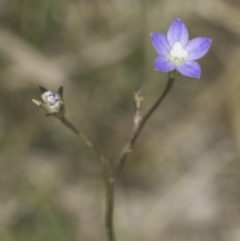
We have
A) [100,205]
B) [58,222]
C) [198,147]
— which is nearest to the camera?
[58,222]

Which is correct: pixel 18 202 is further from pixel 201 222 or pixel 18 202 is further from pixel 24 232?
pixel 201 222

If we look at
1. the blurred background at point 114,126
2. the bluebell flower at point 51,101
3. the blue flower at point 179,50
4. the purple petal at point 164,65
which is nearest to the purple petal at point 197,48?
the blue flower at point 179,50

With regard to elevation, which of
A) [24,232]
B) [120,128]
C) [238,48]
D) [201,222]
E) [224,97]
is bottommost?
[24,232]

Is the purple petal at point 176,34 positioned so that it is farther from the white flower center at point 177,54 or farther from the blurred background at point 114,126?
the blurred background at point 114,126

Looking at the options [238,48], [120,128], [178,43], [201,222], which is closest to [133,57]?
[120,128]

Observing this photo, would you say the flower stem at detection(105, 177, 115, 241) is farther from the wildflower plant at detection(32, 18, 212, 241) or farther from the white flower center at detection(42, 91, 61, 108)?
the white flower center at detection(42, 91, 61, 108)

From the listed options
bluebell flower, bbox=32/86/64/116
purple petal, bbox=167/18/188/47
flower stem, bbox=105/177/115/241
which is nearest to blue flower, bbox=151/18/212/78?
purple petal, bbox=167/18/188/47
